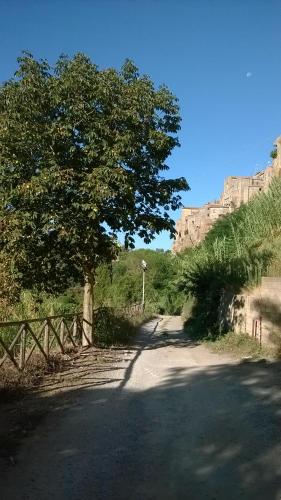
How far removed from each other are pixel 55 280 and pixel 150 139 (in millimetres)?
4879

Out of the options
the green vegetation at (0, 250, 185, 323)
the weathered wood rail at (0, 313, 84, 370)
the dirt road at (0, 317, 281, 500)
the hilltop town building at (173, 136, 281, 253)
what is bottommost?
the dirt road at (0, 317, 281, 500)

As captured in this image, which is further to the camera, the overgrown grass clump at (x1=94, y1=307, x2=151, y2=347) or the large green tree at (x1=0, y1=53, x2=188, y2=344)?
the overgrown grass clump at (x1=94, y1=307, x2=151, y2=347)

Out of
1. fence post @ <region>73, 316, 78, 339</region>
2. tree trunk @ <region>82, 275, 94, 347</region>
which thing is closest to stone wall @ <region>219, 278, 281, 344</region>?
tree trunk @ <region>82, 275, 94, 347</region>

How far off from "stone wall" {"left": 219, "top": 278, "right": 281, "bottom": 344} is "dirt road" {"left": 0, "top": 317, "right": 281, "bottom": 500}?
2912 millimetres

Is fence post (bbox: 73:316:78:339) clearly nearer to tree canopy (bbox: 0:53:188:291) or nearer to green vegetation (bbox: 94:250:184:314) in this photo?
tree canopy (bbox: 0:53:188:291)

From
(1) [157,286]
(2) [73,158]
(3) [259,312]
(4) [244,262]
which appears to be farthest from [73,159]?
(1) [157,286]

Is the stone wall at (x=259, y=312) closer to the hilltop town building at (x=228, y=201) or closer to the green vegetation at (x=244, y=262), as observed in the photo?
the green vegetation at (x=244, y=262)

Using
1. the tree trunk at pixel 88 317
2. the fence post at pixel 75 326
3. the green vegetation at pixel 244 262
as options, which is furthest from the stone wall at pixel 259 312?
the fence post at pixel 75 326

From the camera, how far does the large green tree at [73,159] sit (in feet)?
39.9

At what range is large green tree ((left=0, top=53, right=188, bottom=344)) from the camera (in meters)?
12.2

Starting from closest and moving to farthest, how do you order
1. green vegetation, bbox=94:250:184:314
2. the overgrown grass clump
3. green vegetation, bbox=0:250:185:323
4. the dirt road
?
1. the dirt road
2. green vegetation, bbox=0:250:185:323
3. the overgrown grass clump
4. green vegetation, bbox=94:250:184:314

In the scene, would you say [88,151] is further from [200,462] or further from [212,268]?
[212,268]

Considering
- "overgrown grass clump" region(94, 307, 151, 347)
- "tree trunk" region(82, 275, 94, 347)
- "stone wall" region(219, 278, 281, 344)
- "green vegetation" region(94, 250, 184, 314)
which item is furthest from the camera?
"green vegetation" region(94, 250, 184, 314)

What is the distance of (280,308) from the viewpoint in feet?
44.2
